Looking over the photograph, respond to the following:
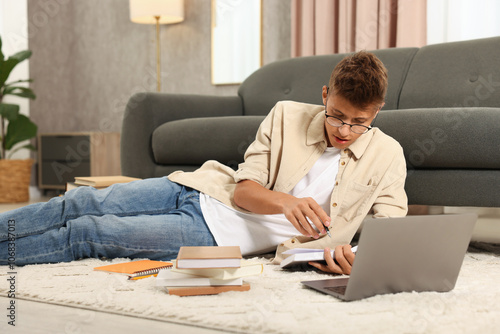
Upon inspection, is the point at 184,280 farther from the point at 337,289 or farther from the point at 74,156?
the point at 74,156

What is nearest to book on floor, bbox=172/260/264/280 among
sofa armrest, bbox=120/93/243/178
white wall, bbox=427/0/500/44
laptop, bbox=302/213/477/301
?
laptop, bbox=302/213/477/301

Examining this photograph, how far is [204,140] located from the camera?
2.29 m

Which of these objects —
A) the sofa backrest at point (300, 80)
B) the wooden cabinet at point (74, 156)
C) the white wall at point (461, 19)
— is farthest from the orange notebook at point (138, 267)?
the wooden cabinet at point (74, 156)

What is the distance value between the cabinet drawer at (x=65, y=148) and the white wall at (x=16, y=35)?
0.42 m

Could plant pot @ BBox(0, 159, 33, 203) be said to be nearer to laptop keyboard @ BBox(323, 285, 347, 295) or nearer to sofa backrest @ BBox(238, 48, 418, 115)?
sofa backrest @ BBox(238, 48, 418, 115)

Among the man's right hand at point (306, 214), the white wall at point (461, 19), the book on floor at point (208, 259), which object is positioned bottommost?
the book on floor at point (208, 259)

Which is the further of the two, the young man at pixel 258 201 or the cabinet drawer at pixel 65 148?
the cabinet drawer at pixel 65 148

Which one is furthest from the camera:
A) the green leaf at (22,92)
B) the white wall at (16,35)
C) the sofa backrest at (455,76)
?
the white wall at (16,35)

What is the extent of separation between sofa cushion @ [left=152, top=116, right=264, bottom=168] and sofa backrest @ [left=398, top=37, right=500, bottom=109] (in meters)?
0.88

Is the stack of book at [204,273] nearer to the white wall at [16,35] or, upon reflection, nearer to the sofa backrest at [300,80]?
the sofa backrest at [300,80]

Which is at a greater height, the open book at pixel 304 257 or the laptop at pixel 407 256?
the laptop at pixel 407 256

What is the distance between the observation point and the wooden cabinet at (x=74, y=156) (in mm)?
4125

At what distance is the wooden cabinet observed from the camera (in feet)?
13.5

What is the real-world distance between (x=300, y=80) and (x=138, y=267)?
181cm
